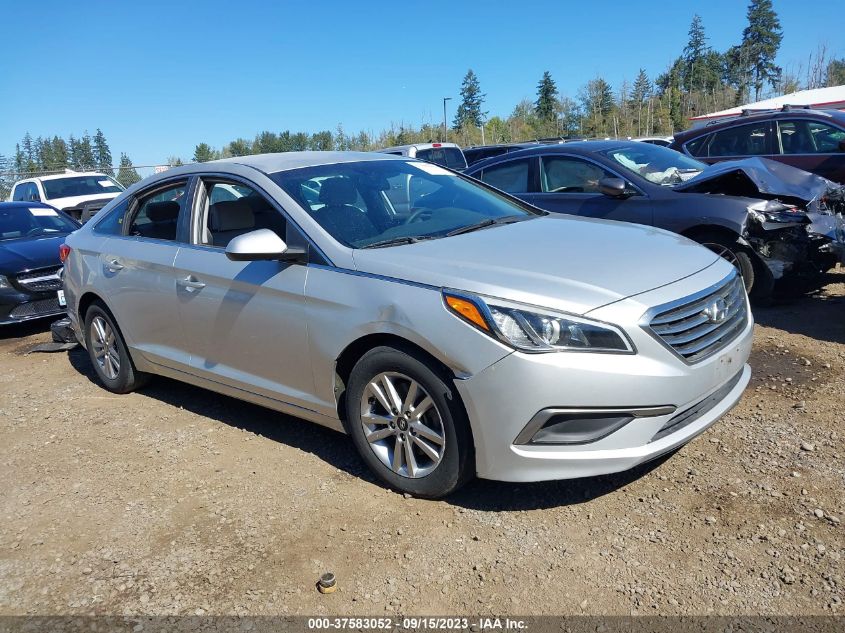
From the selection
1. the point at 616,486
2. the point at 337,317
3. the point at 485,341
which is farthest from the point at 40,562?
the point at 616,486

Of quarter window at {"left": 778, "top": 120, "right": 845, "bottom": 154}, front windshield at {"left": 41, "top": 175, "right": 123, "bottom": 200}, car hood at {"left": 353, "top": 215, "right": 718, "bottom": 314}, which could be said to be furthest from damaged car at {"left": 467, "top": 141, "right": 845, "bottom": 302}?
front windshield at {"left": 41, "top": 175, "right": 123, "bottom": 200}

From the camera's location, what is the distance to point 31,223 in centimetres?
921

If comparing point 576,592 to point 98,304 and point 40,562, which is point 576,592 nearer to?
point 40,562

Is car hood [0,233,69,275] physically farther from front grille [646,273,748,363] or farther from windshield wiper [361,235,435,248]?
front grille [646,273,748,363]

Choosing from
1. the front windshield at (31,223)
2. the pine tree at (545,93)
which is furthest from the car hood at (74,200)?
the pine tree at (545,93)

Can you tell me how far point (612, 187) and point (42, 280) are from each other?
6131 millimetres

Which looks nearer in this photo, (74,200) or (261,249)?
(261,249)

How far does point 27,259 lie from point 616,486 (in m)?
7.13

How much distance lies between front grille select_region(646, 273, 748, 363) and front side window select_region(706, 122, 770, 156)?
6.79 m

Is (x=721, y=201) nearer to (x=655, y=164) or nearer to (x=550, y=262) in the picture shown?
(x=655, y=164)

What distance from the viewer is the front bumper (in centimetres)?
288

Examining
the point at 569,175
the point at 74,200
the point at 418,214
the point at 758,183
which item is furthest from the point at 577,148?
the point at 74,200

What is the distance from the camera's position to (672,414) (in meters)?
3.02

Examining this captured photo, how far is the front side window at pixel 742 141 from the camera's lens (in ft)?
30.6
